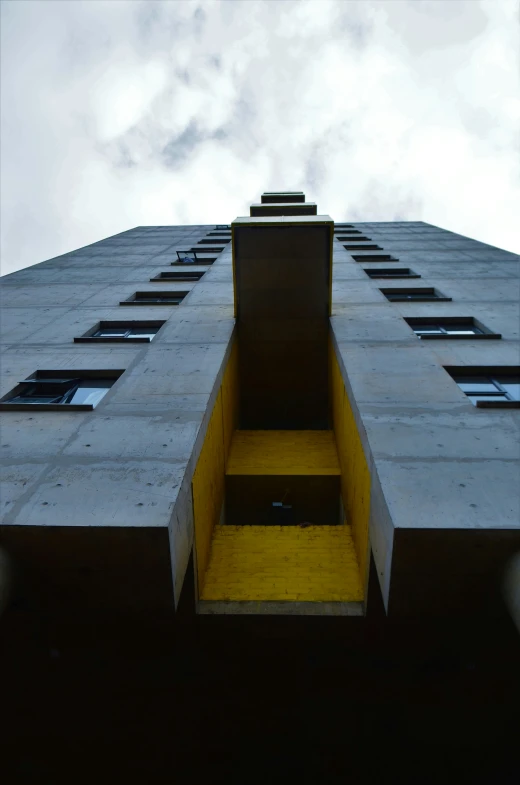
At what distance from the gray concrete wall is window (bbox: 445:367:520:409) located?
15.5 feet

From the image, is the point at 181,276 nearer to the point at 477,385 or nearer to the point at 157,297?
the point at 157,297

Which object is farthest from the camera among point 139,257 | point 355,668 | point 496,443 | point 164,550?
point 139,257

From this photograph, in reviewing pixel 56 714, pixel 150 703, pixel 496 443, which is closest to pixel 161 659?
pixel 150 703

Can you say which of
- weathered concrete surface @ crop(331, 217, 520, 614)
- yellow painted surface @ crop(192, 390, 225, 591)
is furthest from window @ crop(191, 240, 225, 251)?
yellow painted surface @ crop(192, 390, 225, 591)

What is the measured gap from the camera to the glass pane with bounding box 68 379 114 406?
28.6ft

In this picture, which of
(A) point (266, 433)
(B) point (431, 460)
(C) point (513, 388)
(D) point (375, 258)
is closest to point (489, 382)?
(C) point (513, 388)

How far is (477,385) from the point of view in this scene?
902 cm

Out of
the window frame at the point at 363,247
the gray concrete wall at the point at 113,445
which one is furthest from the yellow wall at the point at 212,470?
the window frame at the point at 363,247

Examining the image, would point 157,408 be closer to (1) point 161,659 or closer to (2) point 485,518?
(1) point 161,659

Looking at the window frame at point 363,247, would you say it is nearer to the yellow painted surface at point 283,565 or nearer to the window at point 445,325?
the window at point 445,325

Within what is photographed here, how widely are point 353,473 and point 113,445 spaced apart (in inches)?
164

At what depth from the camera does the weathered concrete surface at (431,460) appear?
525 centimetres

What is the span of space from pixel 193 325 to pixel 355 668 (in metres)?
8.03

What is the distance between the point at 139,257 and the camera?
19766 millimetres
